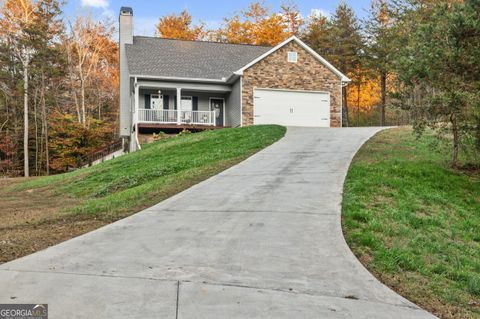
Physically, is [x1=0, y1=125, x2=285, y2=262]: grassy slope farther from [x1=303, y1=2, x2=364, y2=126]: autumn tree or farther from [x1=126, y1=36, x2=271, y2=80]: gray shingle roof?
[x1=303, y1=2, x2=364, y2=126]: autumn tree

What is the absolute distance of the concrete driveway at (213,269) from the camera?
3.49 metres

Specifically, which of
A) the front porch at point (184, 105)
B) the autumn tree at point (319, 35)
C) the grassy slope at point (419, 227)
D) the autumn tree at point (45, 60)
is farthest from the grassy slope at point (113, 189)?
the autumn tree at point (319, 35)

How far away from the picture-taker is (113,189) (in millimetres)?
11617

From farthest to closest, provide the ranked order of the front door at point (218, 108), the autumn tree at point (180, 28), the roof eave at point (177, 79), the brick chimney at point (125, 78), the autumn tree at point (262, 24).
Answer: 1. the autumn tree at point (180, 28)
2. the autumn tree at point (262, 24)
3. the brick chimney at point (125, 78)
4. the front door at point (218, 108)
5. the roof eave at point (177, 79)

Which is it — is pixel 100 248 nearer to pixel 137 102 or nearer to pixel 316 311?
pixel 316 311

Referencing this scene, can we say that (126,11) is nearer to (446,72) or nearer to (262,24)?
(262,24)

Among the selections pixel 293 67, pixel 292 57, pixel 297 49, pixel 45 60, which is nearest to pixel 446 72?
pixel 293 67

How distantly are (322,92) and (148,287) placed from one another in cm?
2114

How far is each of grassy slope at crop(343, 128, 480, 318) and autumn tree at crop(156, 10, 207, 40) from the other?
103 feet

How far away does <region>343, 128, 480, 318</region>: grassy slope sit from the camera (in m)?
4.31

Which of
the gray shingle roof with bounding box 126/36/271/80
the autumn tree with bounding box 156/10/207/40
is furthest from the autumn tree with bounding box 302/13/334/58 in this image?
the autumn tree with bounding box 156/10/207/40

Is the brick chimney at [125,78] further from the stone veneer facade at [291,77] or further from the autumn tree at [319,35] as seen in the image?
the autumn tree at [319,35]

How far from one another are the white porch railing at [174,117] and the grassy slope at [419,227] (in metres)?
13.4

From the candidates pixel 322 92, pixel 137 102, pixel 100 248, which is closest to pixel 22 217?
pixel 100 248
